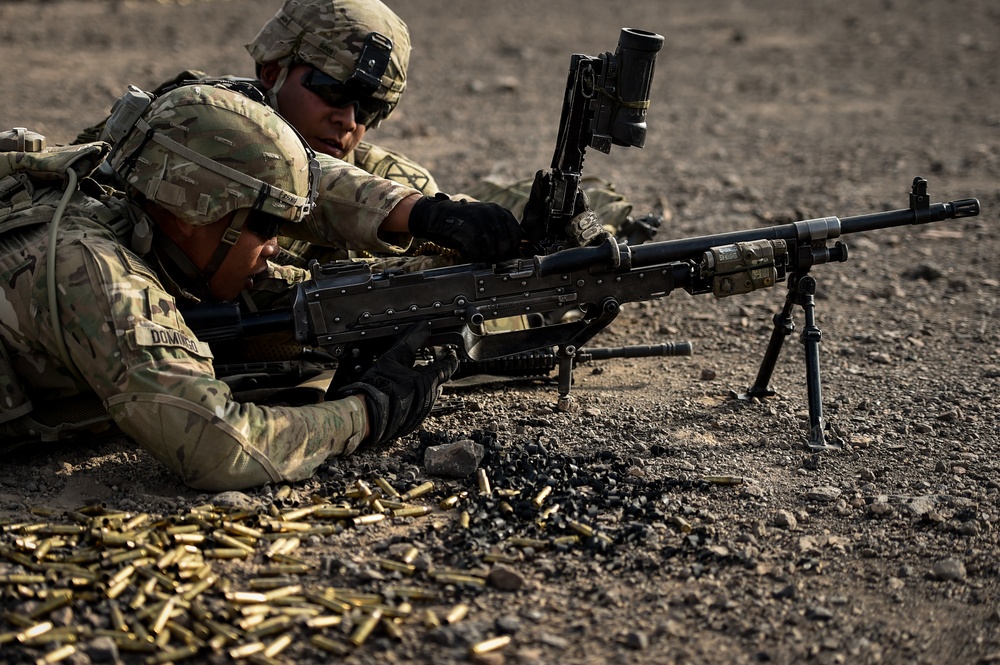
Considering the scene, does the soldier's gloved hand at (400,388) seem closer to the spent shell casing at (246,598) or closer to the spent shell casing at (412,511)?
the spent shell casing at (412,511)

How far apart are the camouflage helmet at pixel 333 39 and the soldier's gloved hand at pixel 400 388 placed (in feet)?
6.36

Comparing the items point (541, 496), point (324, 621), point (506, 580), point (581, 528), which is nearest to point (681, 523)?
point (581, 528)

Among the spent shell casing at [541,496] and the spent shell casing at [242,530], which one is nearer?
the spent shell casing at [242,530]

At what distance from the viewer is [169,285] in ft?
17.3

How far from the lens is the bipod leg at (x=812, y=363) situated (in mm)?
5555

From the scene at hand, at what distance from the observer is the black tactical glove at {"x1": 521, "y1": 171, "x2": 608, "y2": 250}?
557 cm

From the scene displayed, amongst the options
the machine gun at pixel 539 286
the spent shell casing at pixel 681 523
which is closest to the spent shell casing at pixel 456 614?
the spent shell casing at pixel 681 523

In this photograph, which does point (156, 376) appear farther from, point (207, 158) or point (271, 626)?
point (271, 626)

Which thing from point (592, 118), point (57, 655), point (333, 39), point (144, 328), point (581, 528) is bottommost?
point (57, 655)

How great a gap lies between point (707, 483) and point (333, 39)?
3394mm

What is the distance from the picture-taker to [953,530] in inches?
191

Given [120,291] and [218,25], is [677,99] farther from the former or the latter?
[120,291]

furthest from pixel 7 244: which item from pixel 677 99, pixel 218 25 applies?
pixel 218 25

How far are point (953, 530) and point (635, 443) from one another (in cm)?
158
